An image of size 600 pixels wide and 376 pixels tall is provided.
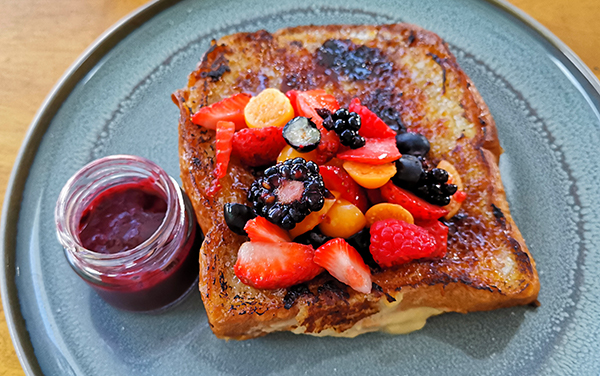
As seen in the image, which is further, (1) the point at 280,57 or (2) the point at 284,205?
(1) the point at 280,57

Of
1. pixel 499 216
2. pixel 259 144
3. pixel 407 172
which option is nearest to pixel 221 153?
pixel 259 144

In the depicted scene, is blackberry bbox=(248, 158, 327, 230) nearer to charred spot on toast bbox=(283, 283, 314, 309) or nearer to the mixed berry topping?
the mixed berry topping

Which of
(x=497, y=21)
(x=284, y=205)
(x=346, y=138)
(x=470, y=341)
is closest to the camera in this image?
(x=284, y=205)

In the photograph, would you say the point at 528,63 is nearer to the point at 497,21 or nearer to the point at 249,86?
the point at 497,21

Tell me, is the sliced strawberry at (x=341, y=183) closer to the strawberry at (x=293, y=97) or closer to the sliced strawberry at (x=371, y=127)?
the sliced strawberry at (x=371, y=127)

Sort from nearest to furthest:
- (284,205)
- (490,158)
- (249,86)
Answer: (284,205)
(490,158)
(249,86)

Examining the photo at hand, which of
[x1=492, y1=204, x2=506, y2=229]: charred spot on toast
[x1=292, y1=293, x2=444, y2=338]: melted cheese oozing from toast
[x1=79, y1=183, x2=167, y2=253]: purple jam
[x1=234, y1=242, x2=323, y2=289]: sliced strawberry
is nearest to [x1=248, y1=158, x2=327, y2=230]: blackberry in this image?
[x1=234, y1=242, x2=323, y2=289]: sliced strawberry

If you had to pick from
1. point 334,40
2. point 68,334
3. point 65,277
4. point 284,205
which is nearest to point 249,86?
point 334,40
